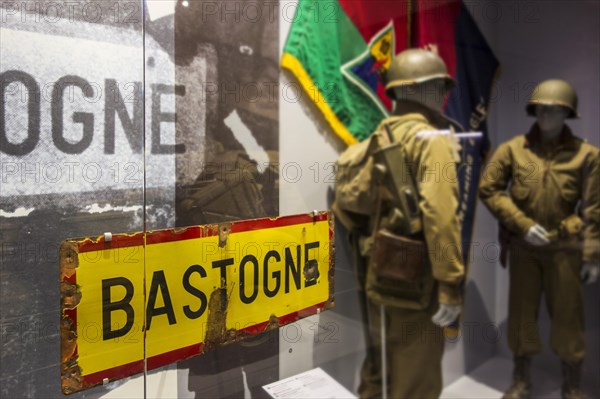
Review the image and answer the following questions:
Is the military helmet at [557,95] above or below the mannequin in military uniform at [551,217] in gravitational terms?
above

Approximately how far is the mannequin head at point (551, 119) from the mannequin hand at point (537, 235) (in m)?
0.36

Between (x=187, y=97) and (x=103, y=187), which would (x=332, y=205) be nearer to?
(x=187, y=97)

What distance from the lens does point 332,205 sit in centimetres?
159

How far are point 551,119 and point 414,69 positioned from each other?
59 cm

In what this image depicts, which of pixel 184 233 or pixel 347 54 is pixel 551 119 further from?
pixel 184 233

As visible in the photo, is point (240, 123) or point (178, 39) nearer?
point (178, 39)

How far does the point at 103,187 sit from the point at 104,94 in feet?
0.72

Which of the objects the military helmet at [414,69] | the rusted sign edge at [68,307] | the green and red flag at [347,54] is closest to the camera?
the rusted sign edge at [68,307]

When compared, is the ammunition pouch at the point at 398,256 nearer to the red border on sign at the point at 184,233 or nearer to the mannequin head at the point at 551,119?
the red border on sign at the point at 184,233

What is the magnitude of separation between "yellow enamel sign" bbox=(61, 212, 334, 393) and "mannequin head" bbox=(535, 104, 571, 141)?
1047mm

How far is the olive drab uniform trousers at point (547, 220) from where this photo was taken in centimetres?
177

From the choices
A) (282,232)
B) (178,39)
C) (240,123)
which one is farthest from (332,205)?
(178,39)

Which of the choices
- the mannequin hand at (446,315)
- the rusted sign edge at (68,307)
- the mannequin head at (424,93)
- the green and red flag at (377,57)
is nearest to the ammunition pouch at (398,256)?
the mannequin hand at (446,315)

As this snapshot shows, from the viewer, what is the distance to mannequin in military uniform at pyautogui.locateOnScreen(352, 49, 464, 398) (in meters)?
1.57
